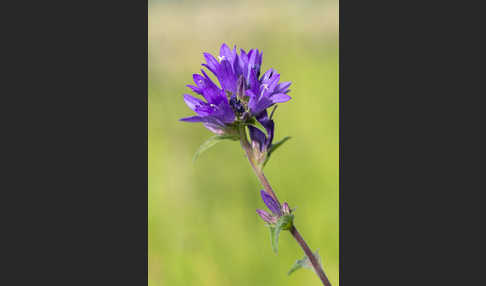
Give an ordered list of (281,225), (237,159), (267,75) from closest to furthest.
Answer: (281,225) → (267,75) → (237,159)

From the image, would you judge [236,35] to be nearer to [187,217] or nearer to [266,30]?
[266,30]

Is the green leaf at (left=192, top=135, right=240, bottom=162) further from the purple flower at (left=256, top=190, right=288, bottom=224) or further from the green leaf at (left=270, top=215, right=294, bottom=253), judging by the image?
the green leaf at (left=270, top=215, right=294, bottom=253)

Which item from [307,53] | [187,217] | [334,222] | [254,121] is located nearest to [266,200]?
[254,121]

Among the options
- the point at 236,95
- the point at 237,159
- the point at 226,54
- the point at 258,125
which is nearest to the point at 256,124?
the point at 258,125

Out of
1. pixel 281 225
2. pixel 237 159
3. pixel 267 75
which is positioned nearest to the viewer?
pixel 281 225

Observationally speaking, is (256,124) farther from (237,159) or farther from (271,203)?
(237,159)

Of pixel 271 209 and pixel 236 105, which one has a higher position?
pixel 236 105
